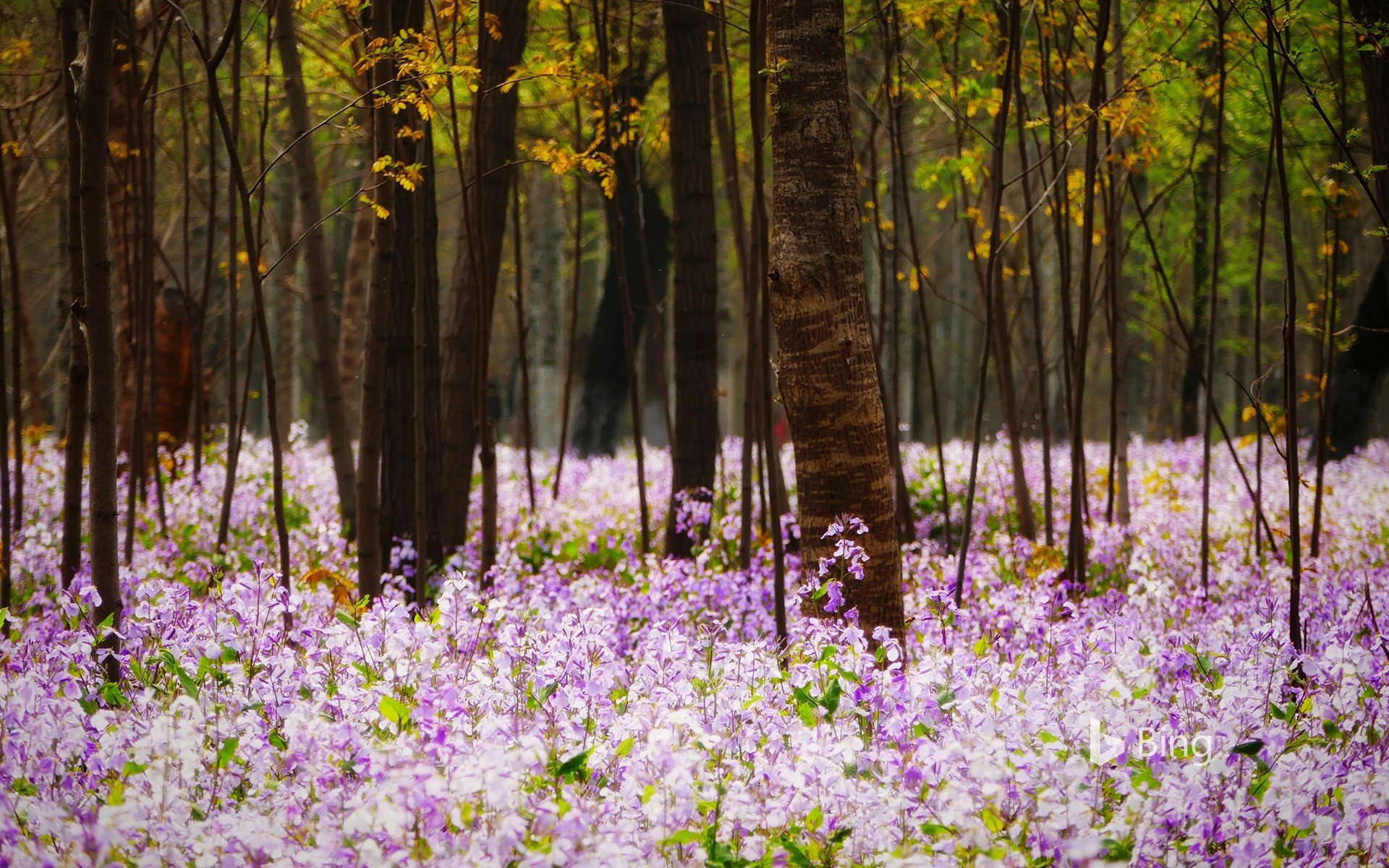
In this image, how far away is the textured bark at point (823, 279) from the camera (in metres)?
3.86

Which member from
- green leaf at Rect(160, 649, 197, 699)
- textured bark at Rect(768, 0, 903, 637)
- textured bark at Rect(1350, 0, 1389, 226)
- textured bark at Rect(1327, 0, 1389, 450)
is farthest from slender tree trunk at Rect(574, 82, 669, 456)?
green leaf at Rect(160, 649, 197, 699)

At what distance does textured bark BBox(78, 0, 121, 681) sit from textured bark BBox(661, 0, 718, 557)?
4570mm

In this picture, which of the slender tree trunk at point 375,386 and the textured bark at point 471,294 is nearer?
the slender tree trunk at point 375,386

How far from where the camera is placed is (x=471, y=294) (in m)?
7.69

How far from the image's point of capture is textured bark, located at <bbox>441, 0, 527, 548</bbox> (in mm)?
7180

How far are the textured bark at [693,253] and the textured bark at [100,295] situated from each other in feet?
15.0

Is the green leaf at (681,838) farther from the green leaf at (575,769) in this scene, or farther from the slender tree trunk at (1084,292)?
the slender tree trunk at (1084,292)

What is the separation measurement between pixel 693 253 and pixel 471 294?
68.8 inches

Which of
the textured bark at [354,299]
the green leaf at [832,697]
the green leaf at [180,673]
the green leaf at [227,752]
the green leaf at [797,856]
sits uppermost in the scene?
the textured bark at [354,299]

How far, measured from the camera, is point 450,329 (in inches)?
306

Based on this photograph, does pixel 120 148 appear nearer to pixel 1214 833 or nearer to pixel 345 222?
pixel 1214 833

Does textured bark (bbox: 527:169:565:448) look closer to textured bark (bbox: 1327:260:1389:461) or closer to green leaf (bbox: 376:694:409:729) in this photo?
textured bark (bbox: 1327:260:1389:461)

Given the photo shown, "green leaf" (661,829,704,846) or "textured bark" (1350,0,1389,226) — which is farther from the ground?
"textured bark" (1350,0,1389,226)

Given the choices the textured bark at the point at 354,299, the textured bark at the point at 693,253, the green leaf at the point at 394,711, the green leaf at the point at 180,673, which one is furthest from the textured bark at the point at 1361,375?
the green leaf at the point at 180,673
